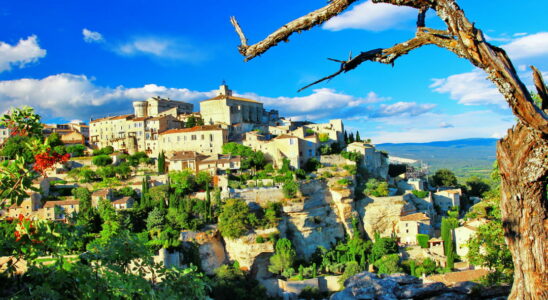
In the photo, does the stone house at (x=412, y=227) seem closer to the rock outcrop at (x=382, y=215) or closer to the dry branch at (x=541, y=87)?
the rock outcrop at (x=382, y=215)

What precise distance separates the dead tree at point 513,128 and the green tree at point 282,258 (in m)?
27.3

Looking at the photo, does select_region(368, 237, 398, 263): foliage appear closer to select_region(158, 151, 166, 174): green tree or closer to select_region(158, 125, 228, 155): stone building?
select_region(158, 125, 228, 155): stone building

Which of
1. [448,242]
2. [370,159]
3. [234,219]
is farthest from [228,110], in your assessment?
[448,242]

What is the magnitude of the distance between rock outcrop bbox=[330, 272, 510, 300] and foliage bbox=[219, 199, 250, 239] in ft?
73.7

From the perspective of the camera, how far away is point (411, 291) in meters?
6.98

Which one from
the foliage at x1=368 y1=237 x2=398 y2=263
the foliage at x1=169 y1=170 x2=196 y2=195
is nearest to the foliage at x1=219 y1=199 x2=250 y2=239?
the foliage at x1=169 y1=170 x2=196 y2=195

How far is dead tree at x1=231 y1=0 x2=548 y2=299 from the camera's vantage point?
3.09 meters

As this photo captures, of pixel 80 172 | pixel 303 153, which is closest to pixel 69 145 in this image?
pixel 80 172

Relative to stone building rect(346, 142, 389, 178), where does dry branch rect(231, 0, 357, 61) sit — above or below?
above

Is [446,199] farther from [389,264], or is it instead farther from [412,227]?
[389,264]

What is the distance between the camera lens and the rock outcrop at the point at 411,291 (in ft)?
20.9

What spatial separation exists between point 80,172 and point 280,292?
73.4ft

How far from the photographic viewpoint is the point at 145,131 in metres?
49.5

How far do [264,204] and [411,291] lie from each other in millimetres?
27430
